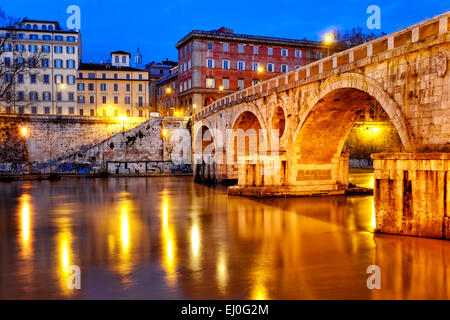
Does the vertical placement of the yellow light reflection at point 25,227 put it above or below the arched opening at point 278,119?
below

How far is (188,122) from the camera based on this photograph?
46344 mm

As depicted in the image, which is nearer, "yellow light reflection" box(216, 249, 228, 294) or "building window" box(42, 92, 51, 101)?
"yellow light reflection" box(216, 249, 228, 294)

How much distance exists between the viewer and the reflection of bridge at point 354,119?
37.7 feet

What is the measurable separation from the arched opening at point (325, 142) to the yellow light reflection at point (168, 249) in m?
8.34

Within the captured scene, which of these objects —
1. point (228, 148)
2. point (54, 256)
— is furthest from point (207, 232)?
point (228, 148)

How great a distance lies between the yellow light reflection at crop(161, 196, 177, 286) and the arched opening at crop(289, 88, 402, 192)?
834 cm

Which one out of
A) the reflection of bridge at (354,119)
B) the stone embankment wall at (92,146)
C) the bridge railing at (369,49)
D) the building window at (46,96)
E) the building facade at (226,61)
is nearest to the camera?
the reflection of bridge at (354,119)

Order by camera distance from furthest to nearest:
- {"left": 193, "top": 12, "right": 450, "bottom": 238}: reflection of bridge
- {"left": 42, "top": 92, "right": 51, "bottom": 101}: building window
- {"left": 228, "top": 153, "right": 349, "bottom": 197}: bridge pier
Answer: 1. {"left": 42, "top": 92, "right": 51, "bottom": 101}: building window
2. {"left": 228, "top": 153, "right": 349, "bottom": 197}: bridge pier
3. {"left": 193, "top": 12, "right": 450, "bottom": 238}: reflection of bridge

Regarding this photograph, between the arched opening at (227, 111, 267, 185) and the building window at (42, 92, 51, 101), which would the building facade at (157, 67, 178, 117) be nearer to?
the building window at (42, 92, 51, 101)

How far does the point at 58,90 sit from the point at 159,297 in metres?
58.1

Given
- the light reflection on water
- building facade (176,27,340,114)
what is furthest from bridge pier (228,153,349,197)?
building facade (176,27,340,114)

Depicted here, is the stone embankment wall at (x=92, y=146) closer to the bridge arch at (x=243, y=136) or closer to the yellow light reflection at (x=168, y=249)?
the bridge arch at (x=243, y=136)

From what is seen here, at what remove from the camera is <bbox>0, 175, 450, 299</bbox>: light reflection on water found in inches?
332

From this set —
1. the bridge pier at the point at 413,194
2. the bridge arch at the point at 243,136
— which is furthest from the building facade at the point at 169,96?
the bridge pier at the point at 413,194
